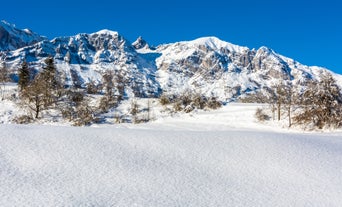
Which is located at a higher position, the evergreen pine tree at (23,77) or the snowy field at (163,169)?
the evergreen pine tree at (23,77)

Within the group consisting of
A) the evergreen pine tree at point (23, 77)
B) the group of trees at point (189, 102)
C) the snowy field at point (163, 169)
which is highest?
the evergreen pine tree at point (23, 77)

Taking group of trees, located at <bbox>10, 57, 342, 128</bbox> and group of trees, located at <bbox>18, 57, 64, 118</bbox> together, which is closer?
group of trees, located at <bbox>10, 57, 342, 128</bbox>

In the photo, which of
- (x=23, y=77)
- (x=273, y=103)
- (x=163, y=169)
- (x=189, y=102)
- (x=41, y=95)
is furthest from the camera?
(x=23, y=77)

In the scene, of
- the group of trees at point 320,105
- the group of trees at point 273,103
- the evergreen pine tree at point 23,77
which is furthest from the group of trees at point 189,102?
the evergreen pine tree at point 23,77

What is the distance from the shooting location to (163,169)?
19.6 feet

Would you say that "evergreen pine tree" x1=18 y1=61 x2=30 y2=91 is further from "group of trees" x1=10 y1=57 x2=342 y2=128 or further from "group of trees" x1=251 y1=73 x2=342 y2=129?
"group of trees" x1=251 y1=73 x2=342 y2=129

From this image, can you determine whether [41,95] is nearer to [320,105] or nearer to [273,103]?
[273,103]

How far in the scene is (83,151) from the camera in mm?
6391

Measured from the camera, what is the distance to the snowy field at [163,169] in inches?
192

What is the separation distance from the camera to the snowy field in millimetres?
4887

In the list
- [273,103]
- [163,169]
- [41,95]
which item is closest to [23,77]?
[41,95]

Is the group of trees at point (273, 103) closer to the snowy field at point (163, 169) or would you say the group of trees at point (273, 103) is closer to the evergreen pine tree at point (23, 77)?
the evergreen pine tree at point (23, 77)

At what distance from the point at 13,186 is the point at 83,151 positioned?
1.72m

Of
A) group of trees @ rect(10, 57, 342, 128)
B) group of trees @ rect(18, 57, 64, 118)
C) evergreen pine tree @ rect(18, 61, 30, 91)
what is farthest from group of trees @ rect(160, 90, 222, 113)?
evergreen pine tree @ rect(18, 61, 30, 91)
